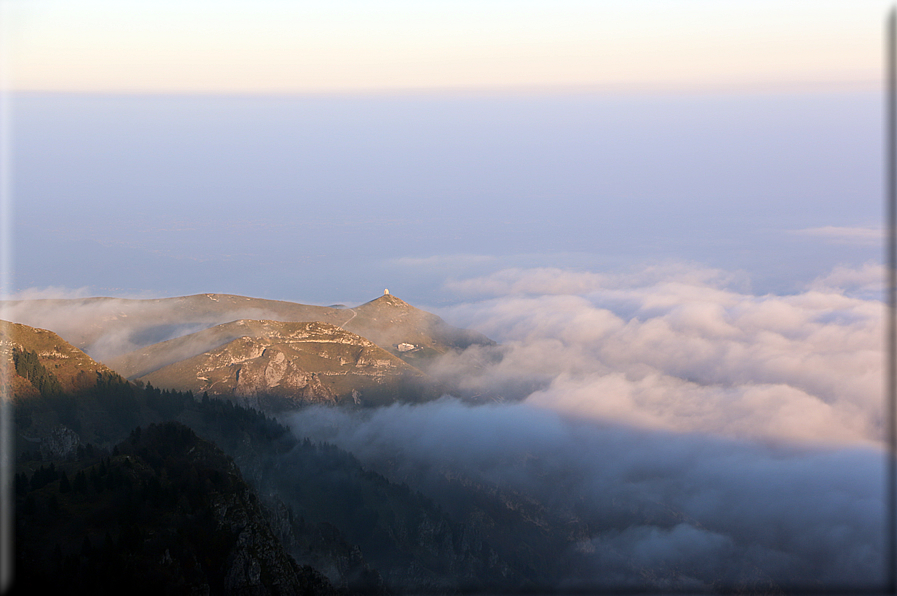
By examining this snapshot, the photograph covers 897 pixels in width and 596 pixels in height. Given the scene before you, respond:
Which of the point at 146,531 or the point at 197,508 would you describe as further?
the point at 197,508

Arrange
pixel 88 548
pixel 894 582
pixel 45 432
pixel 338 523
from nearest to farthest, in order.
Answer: pixel 894 582
pixel 88 548
pixel 45 432
pixel 338 523

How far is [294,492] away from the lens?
14112cm

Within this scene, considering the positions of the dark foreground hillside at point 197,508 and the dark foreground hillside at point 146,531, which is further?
the dark foreground hillside at point 197,508

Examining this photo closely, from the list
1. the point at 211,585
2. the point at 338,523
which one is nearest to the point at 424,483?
the point at 338,523

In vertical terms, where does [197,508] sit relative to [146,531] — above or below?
above

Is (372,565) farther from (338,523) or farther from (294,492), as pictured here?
(294,492)

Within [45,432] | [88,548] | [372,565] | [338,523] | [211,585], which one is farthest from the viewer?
[338,523]

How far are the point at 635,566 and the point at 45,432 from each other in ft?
485

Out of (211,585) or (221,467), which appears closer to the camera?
(211,585)

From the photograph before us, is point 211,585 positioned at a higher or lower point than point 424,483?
higher

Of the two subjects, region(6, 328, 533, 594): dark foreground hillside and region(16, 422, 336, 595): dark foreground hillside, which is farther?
region(6, 328, 533, 594): dark foreground hillside

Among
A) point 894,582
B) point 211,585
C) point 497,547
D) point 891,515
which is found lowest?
point 497,547

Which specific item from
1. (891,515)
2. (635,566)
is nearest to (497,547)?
(635,566)

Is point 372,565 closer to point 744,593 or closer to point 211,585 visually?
point 211,585
